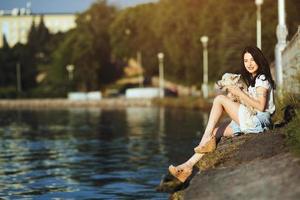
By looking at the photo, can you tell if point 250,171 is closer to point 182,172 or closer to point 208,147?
point 208,147

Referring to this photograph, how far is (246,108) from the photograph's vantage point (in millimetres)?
10133

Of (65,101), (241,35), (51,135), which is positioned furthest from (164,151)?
(65,101)

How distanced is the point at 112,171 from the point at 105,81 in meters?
104

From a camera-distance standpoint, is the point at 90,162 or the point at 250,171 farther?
the point at 90,162

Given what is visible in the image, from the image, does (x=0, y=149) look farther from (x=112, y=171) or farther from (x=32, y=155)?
(x=112, y=171)

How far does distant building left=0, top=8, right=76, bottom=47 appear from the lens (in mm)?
190375

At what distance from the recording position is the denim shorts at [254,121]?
10133mm

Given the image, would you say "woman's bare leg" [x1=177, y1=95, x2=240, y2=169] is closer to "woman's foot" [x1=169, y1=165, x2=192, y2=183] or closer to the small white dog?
"woman's foot" [x1=169, y1=165, x2=192, y2=183]

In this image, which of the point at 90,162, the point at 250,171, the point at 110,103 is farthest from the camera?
the point at 110,103

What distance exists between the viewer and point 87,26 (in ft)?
397

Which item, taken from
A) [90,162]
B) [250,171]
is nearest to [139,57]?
[90,162]

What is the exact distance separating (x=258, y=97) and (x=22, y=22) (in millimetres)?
187024

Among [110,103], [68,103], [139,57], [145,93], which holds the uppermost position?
[139,57]

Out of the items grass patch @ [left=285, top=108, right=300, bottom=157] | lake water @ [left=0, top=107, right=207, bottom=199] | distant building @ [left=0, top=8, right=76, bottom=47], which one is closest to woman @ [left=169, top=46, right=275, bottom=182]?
grass patch @ [left=285, top=108, right=300, bottom=157]
